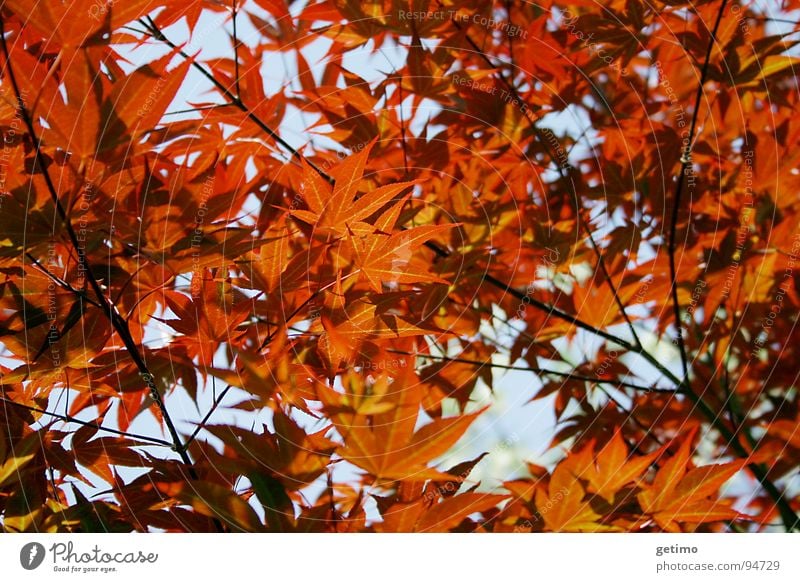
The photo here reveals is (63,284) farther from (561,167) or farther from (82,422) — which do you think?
(561,167)

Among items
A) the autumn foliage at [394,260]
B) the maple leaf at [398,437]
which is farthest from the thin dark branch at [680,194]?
the maple leaf at [398,437]

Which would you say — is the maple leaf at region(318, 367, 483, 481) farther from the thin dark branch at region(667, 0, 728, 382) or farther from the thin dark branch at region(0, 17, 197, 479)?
the thin dark branch at region(667, 0, 728, 382)

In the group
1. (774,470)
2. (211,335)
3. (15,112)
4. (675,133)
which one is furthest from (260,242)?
(774,470)

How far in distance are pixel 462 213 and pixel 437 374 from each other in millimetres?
162

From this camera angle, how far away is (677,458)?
0.52 m

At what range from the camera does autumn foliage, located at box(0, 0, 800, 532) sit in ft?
1.37

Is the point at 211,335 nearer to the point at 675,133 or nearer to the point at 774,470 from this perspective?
the point at 675,133
